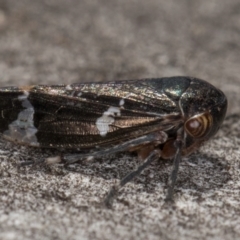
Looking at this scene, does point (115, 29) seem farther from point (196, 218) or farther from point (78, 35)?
point (196, 218)

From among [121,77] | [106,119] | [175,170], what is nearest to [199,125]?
[175,170]

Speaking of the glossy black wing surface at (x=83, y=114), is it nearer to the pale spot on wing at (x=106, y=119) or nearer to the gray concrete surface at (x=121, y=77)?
the pale spot on wing at (x=106, y=119)

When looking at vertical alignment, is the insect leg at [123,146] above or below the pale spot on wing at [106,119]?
below

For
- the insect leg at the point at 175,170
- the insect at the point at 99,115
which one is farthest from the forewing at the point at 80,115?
the insect leg at the point at 175,170

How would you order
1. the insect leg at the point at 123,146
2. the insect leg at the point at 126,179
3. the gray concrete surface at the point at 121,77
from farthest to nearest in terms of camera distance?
the insect leg at the point at 123,146
the insect leg at the point at 126,179
the gray concrete surface at the point at 121,77

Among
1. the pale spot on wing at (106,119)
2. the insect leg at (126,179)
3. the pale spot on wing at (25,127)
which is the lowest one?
the insect leg at (126,179)

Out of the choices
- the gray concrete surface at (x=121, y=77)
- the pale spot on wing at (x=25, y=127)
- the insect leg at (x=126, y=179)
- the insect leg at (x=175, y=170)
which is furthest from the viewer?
the pale spot on wing at (x=25, y=127)

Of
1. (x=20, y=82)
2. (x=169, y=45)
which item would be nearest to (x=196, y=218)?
(x=20, y=82)
